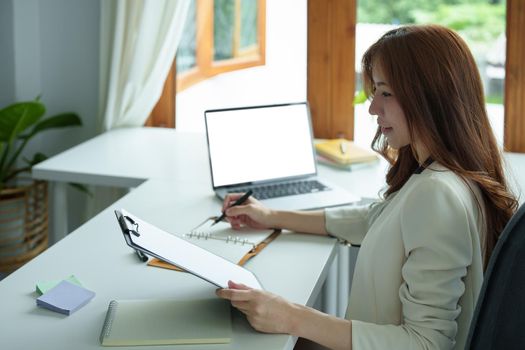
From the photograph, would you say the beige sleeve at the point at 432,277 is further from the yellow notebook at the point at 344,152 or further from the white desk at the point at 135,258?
the yellow notebook at the point at 344,152

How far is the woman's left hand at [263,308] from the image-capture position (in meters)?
1.53

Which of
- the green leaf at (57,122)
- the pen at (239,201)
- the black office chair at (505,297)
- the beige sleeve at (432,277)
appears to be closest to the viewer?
the black office chair at (505,297)

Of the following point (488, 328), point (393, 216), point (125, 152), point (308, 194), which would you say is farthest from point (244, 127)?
point (488, 328)

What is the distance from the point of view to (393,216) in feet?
5.24

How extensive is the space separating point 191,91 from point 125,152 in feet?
1.74

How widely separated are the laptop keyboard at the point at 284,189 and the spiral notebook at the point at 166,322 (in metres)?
0.72

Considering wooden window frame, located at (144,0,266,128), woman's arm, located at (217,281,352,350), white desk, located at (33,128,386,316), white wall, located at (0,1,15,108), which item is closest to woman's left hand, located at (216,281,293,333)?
woman's arm, located at (217,281,352,350)

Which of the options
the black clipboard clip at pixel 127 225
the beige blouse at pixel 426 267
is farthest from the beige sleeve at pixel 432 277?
the black clipboard clip at pixel 127 225

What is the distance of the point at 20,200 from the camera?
3.20 meters

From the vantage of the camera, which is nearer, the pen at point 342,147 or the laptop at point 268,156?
the laptop at point 268,156

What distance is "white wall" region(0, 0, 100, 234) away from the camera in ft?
11.0

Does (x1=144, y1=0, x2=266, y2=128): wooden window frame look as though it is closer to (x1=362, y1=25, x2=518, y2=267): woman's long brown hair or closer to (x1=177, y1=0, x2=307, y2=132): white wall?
(x1=177, y1=0, x2=307, y2=132): white wall

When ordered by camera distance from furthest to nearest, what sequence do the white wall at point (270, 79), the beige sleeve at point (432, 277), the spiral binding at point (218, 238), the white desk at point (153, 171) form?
the white wall at point (270, 79) < the white desk at point (153, 171) < the spiral binding at point (218, 238) < the beige sleeve at point (432, 277)

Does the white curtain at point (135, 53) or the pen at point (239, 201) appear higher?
the white curtain at point (135, 53)
